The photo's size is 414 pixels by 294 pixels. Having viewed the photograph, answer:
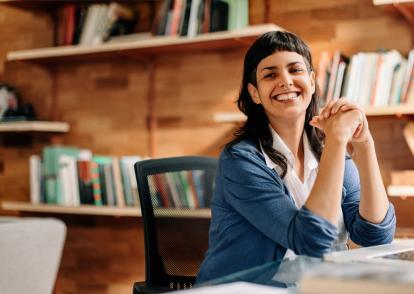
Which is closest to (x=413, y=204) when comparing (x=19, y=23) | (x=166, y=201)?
(x=166, y=201)

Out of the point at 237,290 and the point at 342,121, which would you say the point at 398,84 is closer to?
the point at 342,121

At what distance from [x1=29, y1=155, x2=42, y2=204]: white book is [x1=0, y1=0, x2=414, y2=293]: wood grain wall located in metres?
0.30

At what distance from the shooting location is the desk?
1103 mm

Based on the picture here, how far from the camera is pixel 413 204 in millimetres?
2852

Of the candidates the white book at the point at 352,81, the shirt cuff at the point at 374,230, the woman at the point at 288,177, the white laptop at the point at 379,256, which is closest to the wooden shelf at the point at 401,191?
the white book at the point at 352,81

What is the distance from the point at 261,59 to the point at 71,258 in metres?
2.45

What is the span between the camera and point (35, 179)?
11.7ft

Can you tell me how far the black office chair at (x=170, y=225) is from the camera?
6.39 feet

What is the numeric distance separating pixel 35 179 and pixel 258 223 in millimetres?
2308

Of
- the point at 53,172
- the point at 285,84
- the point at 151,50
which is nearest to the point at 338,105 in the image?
the point at 285,84

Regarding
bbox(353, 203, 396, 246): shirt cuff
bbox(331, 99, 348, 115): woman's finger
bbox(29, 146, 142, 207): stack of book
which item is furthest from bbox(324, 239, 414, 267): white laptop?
bbox(29, 146, 142, 207): stack of book

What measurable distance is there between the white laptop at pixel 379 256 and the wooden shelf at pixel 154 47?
5.51ft

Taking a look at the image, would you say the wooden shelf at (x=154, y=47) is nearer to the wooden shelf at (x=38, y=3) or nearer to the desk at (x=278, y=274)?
the wooden shelf at (x=38, y=3)

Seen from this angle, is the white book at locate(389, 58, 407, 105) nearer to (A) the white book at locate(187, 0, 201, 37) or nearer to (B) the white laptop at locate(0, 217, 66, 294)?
(A) the white book at locate(187, 0, 201, 37)
